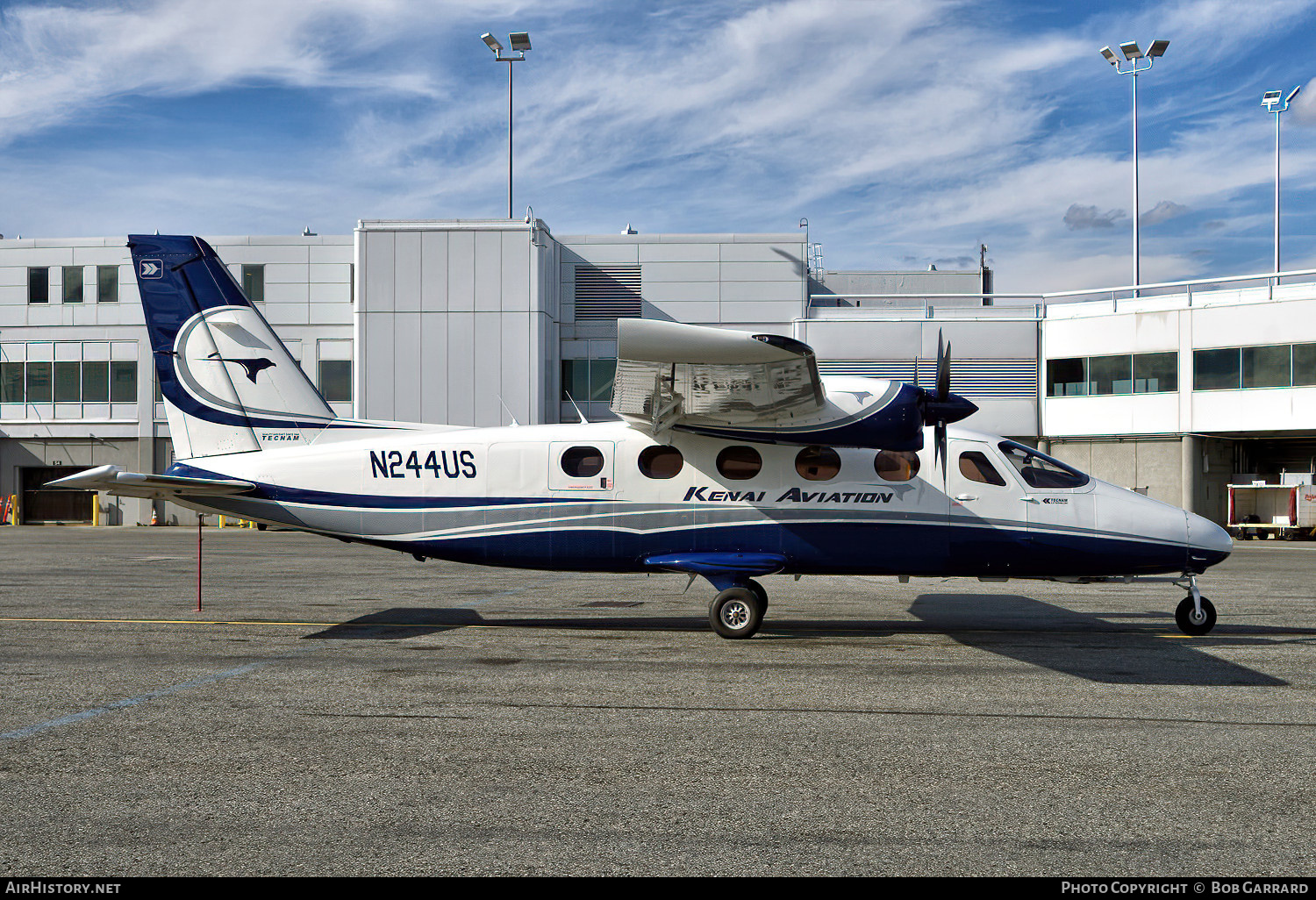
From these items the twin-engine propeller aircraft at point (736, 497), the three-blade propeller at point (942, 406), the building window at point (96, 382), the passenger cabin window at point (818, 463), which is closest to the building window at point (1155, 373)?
the twin-engine propeller aircraft at point (736, 497)

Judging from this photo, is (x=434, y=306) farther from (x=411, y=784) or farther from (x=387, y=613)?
(x=411, y=784)

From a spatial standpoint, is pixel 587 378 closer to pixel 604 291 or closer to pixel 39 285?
pixel 604 291

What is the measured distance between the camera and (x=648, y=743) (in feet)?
24.6

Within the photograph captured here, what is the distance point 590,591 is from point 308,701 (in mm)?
10072

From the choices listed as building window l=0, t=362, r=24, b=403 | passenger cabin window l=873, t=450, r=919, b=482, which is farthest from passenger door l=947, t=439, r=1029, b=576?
building window l=0, t=362, r=24, b=403

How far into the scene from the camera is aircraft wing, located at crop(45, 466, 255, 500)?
38.8 feet

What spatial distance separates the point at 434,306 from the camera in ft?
141

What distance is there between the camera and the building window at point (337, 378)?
1841 inches

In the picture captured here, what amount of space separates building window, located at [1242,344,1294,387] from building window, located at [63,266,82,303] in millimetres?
53208

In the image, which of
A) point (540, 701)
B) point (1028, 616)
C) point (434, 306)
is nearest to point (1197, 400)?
point (1028, 616)

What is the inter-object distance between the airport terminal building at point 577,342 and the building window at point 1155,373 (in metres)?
0.08

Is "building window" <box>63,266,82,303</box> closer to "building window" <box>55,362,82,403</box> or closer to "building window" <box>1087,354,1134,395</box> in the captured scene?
"building window" <box>55,362,82,403</box>

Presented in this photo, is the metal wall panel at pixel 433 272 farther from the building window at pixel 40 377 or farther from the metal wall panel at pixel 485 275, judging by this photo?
the building window at pixel 40 377

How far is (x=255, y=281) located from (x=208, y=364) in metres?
36.3
